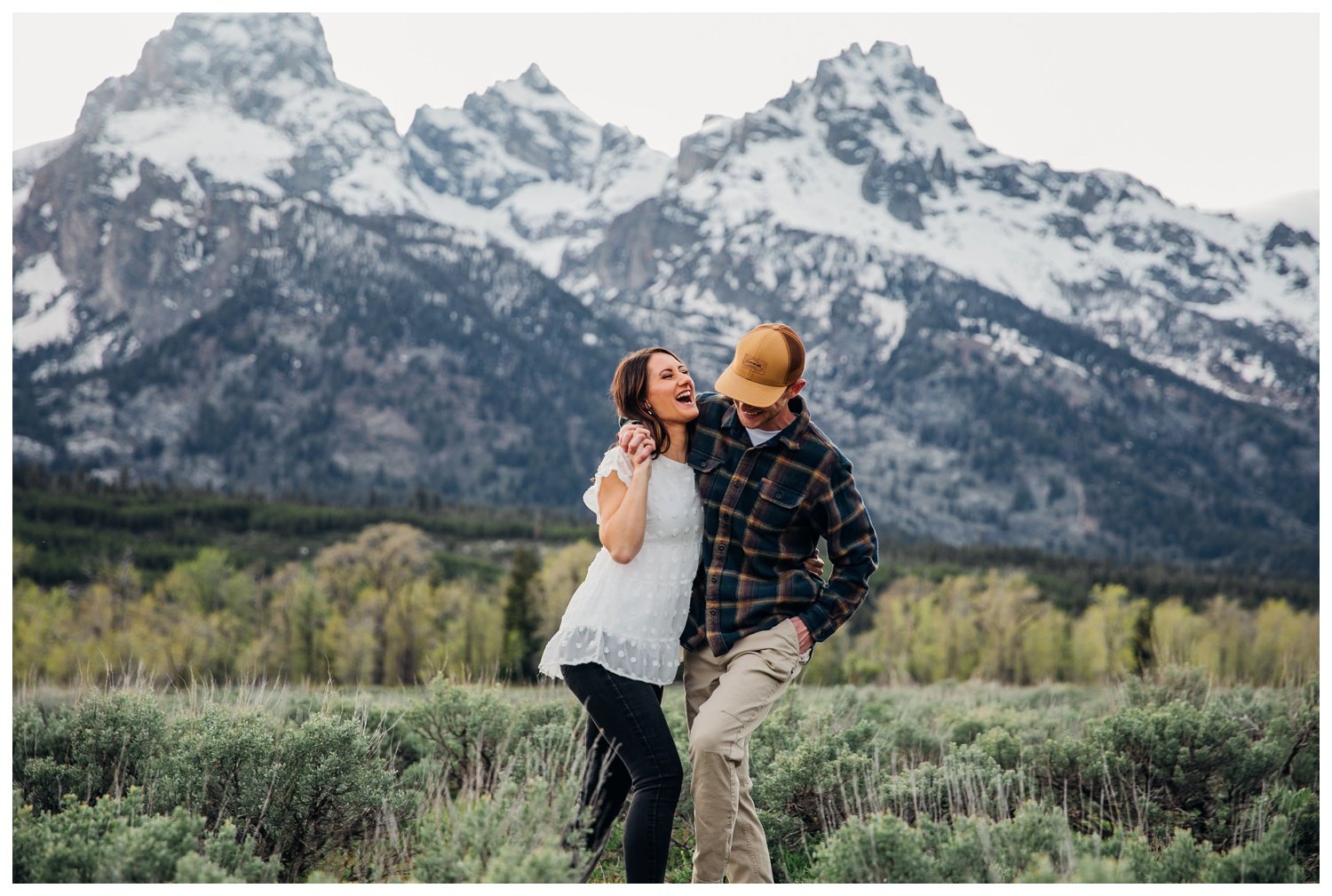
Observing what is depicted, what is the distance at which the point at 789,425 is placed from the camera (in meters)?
4.18

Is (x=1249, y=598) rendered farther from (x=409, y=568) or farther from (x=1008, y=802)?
(x=1008, y=802)

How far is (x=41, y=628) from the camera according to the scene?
51.8 metres

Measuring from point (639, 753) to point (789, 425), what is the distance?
1.35 m

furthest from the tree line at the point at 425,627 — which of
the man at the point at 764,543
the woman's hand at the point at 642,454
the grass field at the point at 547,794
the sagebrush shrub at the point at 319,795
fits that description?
the woman's hand at the point at 642,454

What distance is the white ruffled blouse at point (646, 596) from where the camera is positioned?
3963mm

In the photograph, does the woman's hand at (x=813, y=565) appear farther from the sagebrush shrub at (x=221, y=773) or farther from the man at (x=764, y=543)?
the sagebrush shrub at (x=221, y=773)

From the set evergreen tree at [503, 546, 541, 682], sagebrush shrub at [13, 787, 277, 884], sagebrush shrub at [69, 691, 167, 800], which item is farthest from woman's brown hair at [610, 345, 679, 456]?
evergreen tree at [503, 546, 541, 682]

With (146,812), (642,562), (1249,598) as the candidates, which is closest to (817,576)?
(642,562)

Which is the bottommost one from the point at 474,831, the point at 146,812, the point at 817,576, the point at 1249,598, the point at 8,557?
the point at 1249,598

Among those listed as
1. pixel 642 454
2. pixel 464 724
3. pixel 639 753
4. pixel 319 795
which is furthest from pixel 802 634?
pixel 464 724

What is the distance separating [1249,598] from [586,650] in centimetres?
12512

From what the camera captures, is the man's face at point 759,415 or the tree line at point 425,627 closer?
the man's face at point 759,415

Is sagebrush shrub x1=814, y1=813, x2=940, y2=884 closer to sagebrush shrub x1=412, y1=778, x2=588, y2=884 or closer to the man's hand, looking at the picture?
the man's hand

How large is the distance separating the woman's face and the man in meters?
0.14
